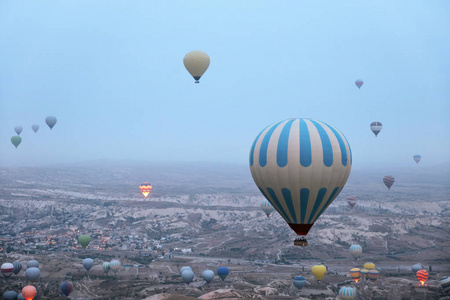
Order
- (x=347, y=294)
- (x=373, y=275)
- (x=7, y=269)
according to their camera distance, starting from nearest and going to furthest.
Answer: (x=347, y=294), (x=7, y=269), (x=373, y=275)

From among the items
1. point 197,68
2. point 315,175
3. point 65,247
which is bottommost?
point 65,247

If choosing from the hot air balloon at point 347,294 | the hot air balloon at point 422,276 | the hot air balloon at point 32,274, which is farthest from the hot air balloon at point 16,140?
the hot air balloon at point 422,276

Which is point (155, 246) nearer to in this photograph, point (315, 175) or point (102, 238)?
point (102, 238)

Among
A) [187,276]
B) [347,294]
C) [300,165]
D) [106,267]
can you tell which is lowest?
[106,267]

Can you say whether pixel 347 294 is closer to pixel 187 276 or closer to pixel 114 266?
pixel 187 276

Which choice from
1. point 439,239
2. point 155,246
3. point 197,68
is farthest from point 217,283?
point 439,239

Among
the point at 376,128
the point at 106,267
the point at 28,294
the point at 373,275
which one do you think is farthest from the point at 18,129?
the point at 373,275

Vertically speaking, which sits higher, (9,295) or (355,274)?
(355,274)
